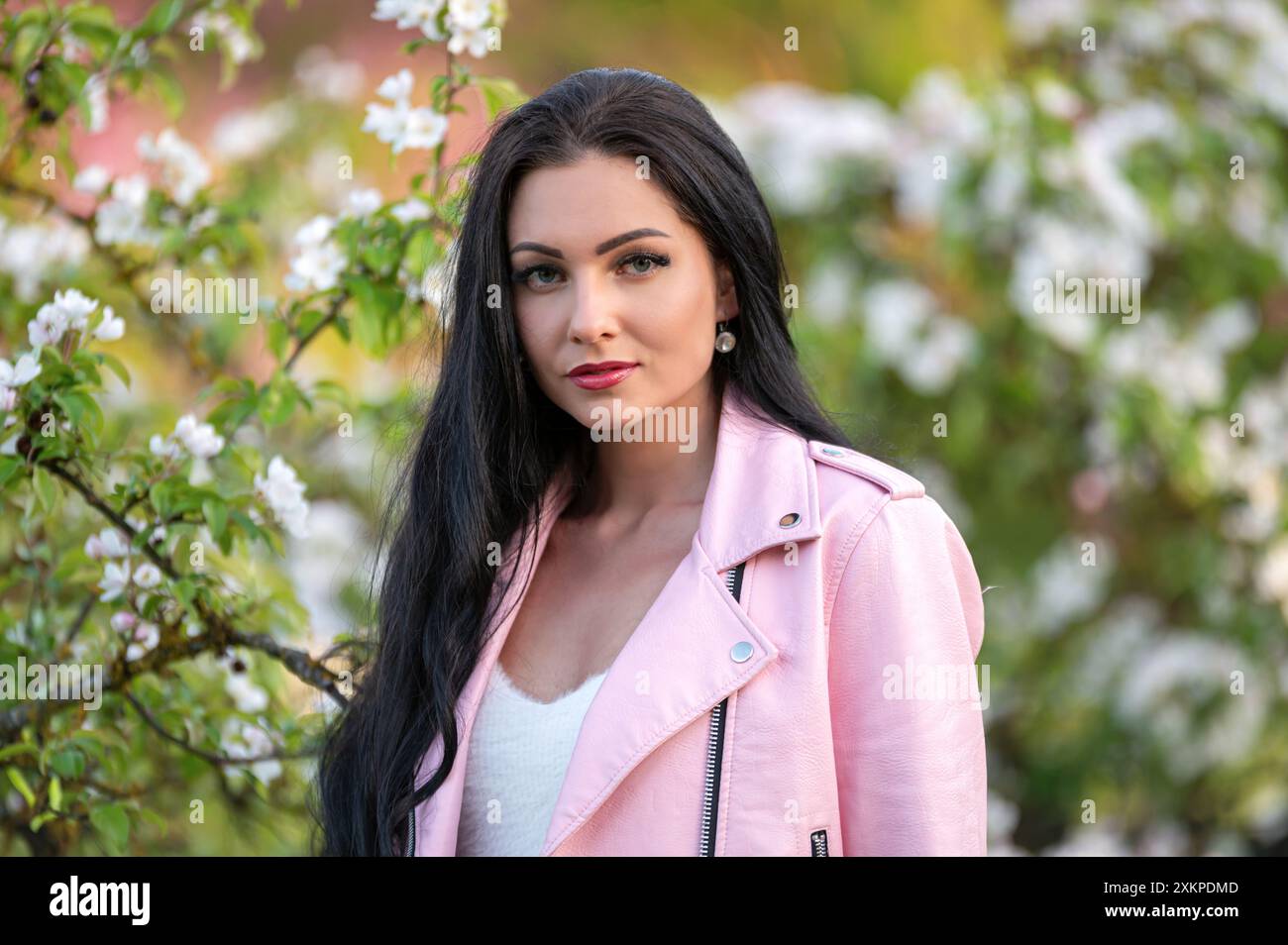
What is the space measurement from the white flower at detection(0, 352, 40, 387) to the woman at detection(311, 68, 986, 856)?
49 cm

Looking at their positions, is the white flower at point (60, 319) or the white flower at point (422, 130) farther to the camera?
the white flower at point (422, 130)

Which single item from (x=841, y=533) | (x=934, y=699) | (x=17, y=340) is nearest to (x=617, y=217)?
(x=841, y=533)

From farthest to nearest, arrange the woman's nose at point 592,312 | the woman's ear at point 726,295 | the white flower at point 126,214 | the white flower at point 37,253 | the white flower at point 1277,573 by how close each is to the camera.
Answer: the white flower at point 1277,573
the white flower at point 37,253
the white flower at point 126,214
the woman's ear at point 726,295
the woman's nose at point 592,312

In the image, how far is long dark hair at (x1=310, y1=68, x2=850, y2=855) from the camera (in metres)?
1.67

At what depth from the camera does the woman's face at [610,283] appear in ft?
5.27

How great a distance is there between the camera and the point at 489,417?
5.94 feet

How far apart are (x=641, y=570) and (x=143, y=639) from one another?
683mm

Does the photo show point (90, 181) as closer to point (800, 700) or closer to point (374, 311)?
point (374, 311)

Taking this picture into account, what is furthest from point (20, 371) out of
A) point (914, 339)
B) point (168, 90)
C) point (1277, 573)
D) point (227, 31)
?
point (1277, 573)

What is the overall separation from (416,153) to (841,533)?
9.45 ft

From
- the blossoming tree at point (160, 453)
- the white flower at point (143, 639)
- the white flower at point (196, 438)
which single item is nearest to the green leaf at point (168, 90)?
the blossoming tree at point (160, 453)

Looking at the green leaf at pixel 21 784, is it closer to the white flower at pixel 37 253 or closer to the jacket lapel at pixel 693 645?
the jacket lapel at pixel 693 645

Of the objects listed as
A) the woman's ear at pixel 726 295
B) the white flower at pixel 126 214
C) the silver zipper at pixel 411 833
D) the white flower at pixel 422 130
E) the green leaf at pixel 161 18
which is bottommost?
the silver zipper at pixel 411 833

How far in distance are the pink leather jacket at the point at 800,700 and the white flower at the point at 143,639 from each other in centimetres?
67
